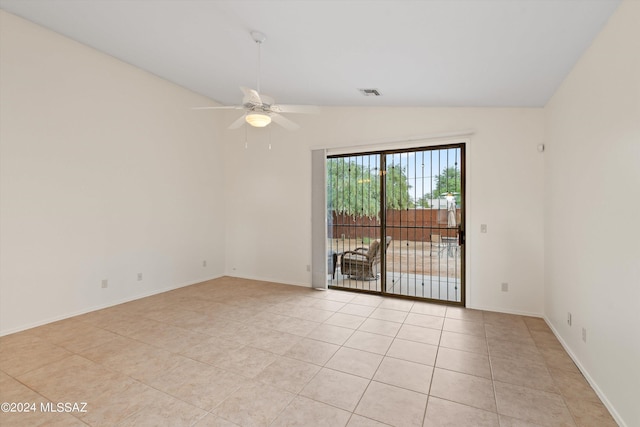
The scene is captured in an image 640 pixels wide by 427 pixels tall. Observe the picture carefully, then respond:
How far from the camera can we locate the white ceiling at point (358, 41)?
2.05m

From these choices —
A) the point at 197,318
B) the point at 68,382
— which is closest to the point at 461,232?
the point at 197,318

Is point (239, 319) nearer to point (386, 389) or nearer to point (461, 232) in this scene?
point (386, 389)

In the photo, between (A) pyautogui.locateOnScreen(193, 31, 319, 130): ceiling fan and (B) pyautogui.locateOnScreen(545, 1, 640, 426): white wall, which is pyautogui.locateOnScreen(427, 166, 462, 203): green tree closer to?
(B) pyautogui.locateOnScreen(545, 1, 640, 426): white wall

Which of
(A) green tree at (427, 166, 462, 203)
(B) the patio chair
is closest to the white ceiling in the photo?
(A) green tree at (427, 166, 462, 203)

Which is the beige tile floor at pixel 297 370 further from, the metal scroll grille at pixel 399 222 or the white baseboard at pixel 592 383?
the metal scroll grille at pixel 399 222

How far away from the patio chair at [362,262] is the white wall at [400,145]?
0.74m

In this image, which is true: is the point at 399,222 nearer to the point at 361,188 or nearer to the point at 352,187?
the point at 361,188

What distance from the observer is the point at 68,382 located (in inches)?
93.2

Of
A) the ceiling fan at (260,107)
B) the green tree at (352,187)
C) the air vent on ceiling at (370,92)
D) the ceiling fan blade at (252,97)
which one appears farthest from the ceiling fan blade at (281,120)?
the green tree at (352,187)

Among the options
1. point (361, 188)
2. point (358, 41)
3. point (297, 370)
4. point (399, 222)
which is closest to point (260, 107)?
point (358, 41)

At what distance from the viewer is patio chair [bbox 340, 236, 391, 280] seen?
495 centimetres

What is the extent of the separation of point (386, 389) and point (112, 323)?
3.41 meters

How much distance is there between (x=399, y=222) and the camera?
4715 mm

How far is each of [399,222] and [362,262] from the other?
97 cm
